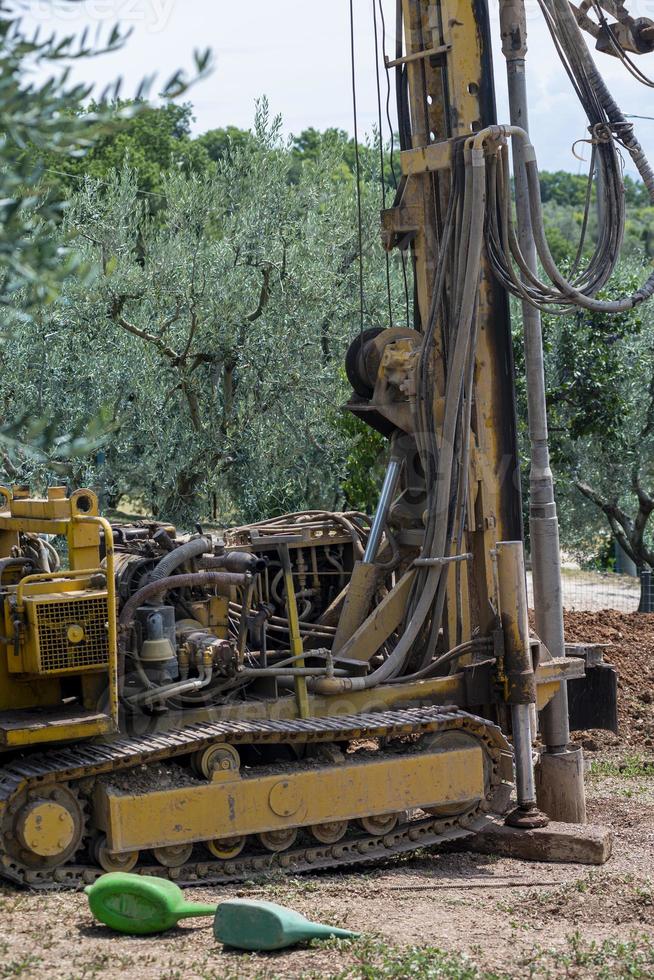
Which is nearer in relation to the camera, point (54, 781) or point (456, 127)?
point (54, 781)

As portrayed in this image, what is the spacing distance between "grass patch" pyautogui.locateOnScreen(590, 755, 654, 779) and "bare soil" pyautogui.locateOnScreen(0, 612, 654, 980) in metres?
1.81

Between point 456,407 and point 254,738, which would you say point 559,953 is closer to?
point 254,738

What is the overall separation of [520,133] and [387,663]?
3.48 meters

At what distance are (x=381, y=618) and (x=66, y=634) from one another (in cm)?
232

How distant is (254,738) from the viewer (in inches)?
302

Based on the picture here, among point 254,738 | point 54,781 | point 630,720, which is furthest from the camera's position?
point 630,720

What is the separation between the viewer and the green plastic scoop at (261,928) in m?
6.00

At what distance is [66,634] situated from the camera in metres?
7.09

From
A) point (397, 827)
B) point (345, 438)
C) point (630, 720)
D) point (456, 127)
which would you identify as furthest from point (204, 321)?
point (397, 827)

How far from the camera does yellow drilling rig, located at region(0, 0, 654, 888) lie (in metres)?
7.23

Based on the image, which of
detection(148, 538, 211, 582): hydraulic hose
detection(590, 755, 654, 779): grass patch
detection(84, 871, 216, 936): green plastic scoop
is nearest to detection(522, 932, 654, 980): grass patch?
detection(84, 871, 216, 936): green plastic scoop

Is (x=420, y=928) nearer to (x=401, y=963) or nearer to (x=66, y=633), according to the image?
(x=401, y=963)

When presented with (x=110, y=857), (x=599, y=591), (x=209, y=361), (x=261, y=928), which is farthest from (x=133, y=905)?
(x=599, y=591)

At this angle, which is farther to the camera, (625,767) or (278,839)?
(625,767)
